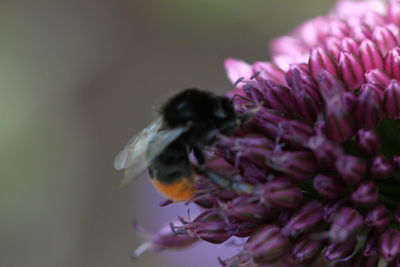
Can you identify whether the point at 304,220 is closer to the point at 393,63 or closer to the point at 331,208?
the point at 331,208

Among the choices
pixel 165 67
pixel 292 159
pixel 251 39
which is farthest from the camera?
pixel 165 67

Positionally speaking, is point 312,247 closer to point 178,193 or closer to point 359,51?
point 178,193

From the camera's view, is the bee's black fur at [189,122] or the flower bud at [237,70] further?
the flower bud at [237,70]

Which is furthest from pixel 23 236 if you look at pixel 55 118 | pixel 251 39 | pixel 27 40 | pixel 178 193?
pixel 178 193

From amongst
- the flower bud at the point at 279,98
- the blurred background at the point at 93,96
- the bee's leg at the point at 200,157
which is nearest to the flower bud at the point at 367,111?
the flower bud at the point at 279,98

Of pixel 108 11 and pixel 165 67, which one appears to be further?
pixel 165 67

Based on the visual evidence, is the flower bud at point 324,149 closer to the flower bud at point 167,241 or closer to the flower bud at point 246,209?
the flower bud at point 246,209
